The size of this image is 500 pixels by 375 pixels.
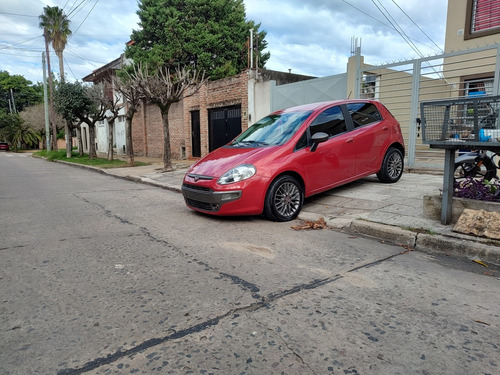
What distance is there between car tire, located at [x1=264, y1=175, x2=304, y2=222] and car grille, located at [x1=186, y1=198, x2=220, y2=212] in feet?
2.52

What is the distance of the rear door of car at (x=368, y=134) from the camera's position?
6438 mm

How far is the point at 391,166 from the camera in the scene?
726 centimetres

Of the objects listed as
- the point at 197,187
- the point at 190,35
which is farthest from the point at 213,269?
the point at 190,35

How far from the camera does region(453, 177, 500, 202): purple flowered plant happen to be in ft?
14.2

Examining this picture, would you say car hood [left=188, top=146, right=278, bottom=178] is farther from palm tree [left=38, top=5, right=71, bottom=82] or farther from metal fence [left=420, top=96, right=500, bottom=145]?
palm tree [left=38, top=5, right=71, bottom=82]

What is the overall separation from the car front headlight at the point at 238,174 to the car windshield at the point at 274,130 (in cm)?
76

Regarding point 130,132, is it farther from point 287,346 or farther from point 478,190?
point 287,346

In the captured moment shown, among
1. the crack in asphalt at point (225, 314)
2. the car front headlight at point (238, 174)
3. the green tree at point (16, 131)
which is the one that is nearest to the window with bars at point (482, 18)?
the car front headlight at point (238, 174)

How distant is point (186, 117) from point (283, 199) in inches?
512

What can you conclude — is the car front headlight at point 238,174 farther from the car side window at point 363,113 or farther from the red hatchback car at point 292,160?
the car side window at point 363,113

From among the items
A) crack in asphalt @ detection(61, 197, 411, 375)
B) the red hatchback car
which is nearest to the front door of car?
the red hatchback car

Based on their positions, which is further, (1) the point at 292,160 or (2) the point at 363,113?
(2) the point at 363,113

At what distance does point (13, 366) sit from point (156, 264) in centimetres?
167

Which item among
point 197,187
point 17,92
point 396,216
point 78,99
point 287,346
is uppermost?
point 17,92
